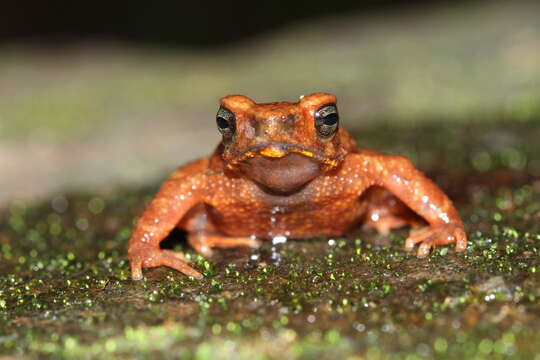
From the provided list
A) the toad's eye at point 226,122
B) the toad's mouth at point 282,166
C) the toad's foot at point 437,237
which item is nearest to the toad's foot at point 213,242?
the toad's mouth at point 282,166

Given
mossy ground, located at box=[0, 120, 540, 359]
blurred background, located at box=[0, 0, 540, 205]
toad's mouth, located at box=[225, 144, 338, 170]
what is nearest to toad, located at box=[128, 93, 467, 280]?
toad's mouth, located at box=[225, 144, 338, 170]

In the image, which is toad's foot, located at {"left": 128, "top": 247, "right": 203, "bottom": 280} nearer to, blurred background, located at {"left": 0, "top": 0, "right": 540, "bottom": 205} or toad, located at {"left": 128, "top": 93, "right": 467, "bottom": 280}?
toad, located at {"left": 128, "top": 93, "right": 467, "bottom": 280}

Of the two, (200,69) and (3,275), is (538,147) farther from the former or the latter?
(200,69)

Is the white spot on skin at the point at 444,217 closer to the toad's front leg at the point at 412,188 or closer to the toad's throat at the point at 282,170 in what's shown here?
the toad's front leg at the point at 412,188

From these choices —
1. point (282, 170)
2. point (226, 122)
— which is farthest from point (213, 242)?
point (226, 122)

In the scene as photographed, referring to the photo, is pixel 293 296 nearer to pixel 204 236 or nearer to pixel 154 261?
pixel 154 261

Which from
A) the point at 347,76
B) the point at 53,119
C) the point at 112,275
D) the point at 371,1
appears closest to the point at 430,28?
the point at 347,76
